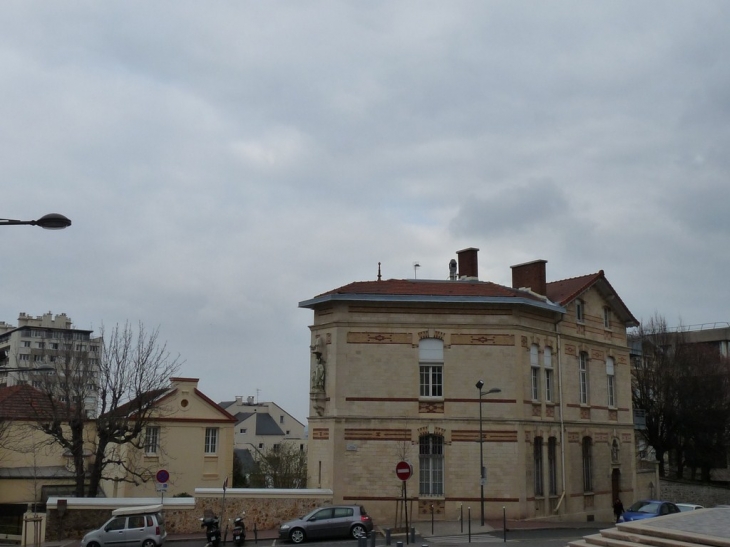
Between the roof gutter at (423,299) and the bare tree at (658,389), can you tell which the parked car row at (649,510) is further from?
the bare tree at (658,389)

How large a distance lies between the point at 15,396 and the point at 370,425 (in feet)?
69.3

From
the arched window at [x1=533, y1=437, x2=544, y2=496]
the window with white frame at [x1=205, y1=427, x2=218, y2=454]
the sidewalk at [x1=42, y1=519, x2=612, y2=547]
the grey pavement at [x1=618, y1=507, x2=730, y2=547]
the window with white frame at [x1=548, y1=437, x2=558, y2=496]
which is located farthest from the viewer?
the window with white frame at [x1=205, y1=427, x2=218, y2=454]

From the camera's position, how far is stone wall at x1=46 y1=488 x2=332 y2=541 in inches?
1075

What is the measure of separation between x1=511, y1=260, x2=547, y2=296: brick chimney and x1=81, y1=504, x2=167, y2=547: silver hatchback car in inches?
806

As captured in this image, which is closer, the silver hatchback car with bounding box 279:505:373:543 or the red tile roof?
the silver hatchback car with bounding box 279:505:373:543

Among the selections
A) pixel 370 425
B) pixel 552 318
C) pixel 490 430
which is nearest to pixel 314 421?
pixel 370 425

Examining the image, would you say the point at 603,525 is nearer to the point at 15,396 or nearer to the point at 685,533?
the point at 685,533

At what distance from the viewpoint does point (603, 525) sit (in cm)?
3247

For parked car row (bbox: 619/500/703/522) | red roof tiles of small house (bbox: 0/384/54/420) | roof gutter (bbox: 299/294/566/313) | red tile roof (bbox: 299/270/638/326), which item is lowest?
parked car row (bbox: 619/500/703/522)

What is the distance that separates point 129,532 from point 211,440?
18.5 m

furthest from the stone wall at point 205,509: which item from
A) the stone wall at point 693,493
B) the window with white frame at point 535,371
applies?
the stone wall at point 693,493

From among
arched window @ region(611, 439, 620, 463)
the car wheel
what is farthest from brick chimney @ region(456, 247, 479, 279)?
the car wheel

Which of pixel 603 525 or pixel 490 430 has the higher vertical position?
pixel 490 430

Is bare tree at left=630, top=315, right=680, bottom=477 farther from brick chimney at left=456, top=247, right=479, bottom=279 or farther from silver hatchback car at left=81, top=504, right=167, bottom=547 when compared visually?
silver hatchback car at left=81, top=504, right=167, bottom=547
